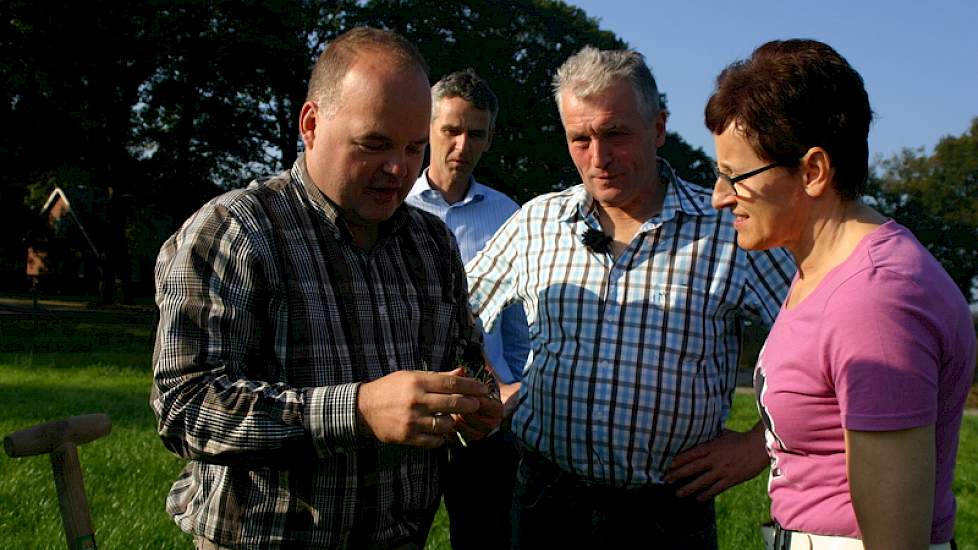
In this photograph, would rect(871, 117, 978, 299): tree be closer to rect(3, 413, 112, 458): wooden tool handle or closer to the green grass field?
the green grass field

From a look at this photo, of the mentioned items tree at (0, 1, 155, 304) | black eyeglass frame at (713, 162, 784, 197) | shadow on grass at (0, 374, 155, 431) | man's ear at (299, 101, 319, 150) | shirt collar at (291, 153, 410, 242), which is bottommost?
shadow on grass at (0, 374, 155, 431)

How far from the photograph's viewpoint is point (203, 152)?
95.9 ft

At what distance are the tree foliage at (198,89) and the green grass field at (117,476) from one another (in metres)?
13.3

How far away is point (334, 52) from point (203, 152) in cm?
2855

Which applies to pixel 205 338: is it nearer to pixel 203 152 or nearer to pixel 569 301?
pixel 569 301

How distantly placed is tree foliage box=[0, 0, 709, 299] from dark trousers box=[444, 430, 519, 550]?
2326 cm

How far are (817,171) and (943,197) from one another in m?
46.9

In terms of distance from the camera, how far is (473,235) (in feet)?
15.9

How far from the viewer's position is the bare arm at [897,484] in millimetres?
1857

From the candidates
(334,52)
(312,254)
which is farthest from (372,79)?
(312,254)

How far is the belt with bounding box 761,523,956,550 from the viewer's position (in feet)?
6.79

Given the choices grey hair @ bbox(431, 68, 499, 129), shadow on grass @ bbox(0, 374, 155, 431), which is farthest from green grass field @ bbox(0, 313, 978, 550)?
grey hair @ bbox(431, 68, 499, 129)

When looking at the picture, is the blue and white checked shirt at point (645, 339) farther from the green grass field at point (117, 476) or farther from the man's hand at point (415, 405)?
the green grass field at point (117, 476)

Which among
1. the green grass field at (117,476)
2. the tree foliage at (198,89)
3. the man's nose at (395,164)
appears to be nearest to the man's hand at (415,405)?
the man's nose at (395,164)
